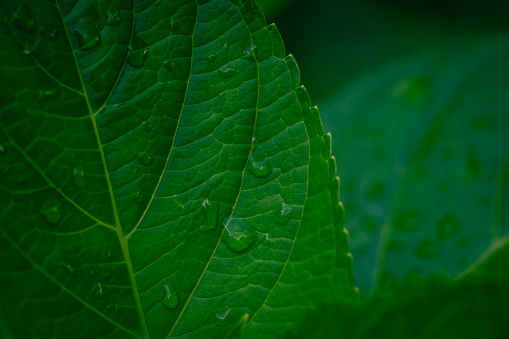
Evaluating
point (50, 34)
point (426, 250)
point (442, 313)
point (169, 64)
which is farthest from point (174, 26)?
point (426, 250)

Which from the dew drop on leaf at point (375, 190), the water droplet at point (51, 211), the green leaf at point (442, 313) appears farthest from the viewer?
the dew drop on leaf at point (375, 190)

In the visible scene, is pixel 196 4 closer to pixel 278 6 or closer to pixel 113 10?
pixel 113 10

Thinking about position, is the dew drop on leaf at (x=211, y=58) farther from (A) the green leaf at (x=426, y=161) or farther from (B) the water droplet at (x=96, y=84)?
(A) the green leaf at (x=426, y=161)

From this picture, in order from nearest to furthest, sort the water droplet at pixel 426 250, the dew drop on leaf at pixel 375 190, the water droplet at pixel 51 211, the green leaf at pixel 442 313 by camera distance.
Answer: the green leaf at pixel 442 313
the water droplet at pixel 51 211
the water droplet at pixel 426 250
the dew drop on leaf at pixel 375 190

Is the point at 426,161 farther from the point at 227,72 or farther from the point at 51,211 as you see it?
the point at 51,211

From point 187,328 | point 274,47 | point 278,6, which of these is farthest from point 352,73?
point 187,328

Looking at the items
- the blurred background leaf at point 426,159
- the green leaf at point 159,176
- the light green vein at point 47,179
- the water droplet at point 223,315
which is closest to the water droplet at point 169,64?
the green leaf at point 159,176
